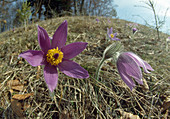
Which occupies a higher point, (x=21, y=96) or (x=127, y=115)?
(x=21, y=96)

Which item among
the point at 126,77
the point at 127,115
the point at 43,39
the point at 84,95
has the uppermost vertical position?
the point at 43,39

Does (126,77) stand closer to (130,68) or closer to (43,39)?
(130,68)

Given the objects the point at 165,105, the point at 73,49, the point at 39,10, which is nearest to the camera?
the point at 73,49

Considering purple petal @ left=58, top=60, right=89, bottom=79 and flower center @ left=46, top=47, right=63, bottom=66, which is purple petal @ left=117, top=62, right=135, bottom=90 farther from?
flower center @ left=46, top=47, right=63, bottom=66

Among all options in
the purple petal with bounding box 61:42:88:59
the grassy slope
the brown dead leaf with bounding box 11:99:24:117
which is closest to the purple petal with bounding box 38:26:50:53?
the purple petal with bounding box 61:42:88:59

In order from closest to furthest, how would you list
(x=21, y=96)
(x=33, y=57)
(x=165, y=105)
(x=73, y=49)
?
(x=33, y=57) < (x=73, y=49) < (x=21, y=96) < (x=165, y=105)

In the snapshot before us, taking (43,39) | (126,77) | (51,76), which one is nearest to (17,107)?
(51,76)

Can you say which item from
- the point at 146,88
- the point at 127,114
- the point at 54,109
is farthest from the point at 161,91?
the point at 54,109
